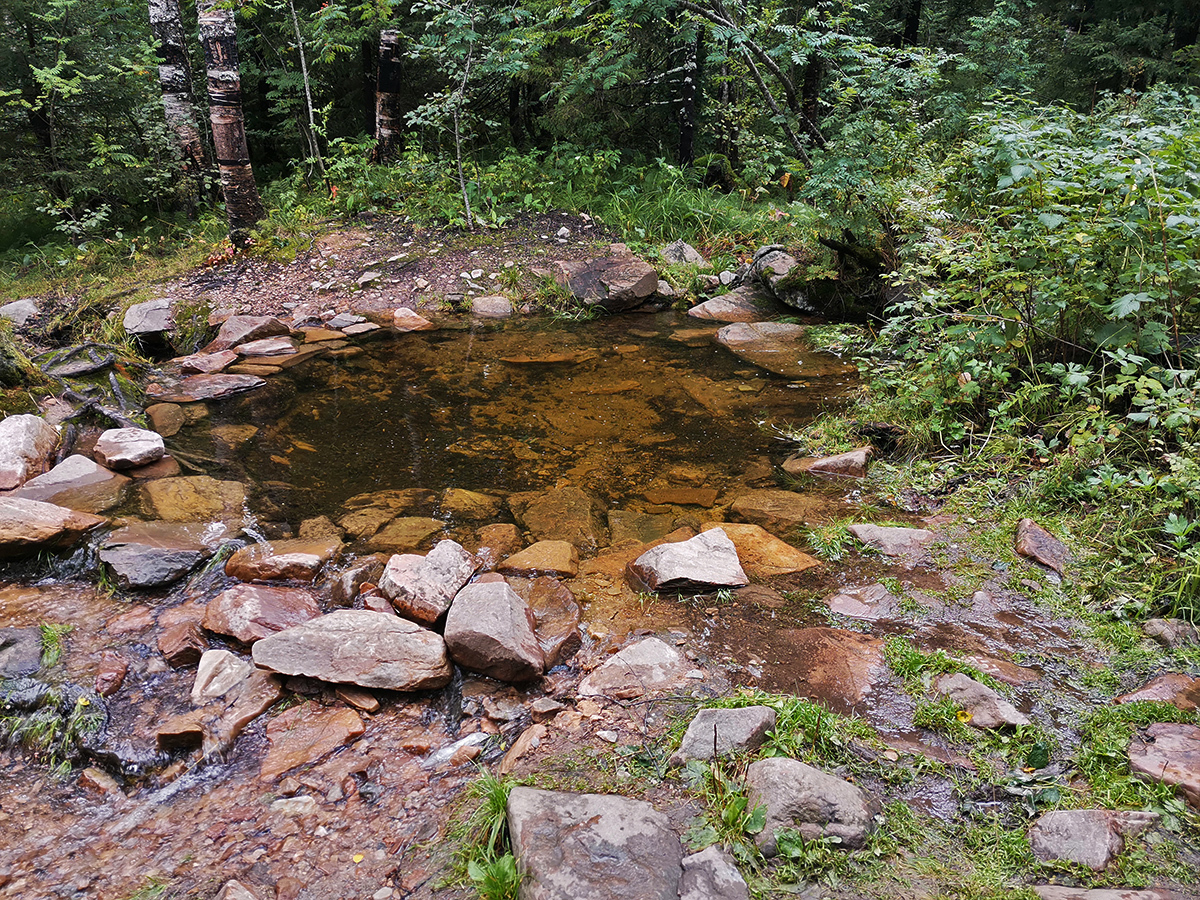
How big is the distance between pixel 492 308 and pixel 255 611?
17.8 ft

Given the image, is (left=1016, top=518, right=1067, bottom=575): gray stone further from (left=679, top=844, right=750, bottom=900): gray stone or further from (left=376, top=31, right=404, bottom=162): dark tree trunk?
(left=376, top=31, right=404, bottom=162): dark tree trunk

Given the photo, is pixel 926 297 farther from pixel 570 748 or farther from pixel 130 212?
pixel 130 212

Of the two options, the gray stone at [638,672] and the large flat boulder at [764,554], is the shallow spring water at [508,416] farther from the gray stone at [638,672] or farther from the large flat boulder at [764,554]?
the gray stone at [638,672]

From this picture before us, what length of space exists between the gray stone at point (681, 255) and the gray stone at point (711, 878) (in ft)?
25.7

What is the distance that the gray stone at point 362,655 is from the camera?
8.96 ft

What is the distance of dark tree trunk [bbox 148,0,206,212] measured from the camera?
8.38 metres

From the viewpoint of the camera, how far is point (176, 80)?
349 inches

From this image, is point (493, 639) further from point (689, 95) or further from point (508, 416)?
point (689, 95)

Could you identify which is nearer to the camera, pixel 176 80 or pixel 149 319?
pixel 149 319

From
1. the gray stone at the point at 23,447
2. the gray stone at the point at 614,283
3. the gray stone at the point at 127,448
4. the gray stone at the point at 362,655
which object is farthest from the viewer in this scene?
the gray stone at the point at 614,283

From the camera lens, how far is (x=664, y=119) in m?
11.7

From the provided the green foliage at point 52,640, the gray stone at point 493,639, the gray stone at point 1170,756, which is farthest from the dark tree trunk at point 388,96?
the gray stone at point 1170,756

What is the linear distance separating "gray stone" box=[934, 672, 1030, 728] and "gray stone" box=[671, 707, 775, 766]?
0.73 m

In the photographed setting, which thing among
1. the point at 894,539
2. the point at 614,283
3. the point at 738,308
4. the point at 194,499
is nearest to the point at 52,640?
the point at 194,499
